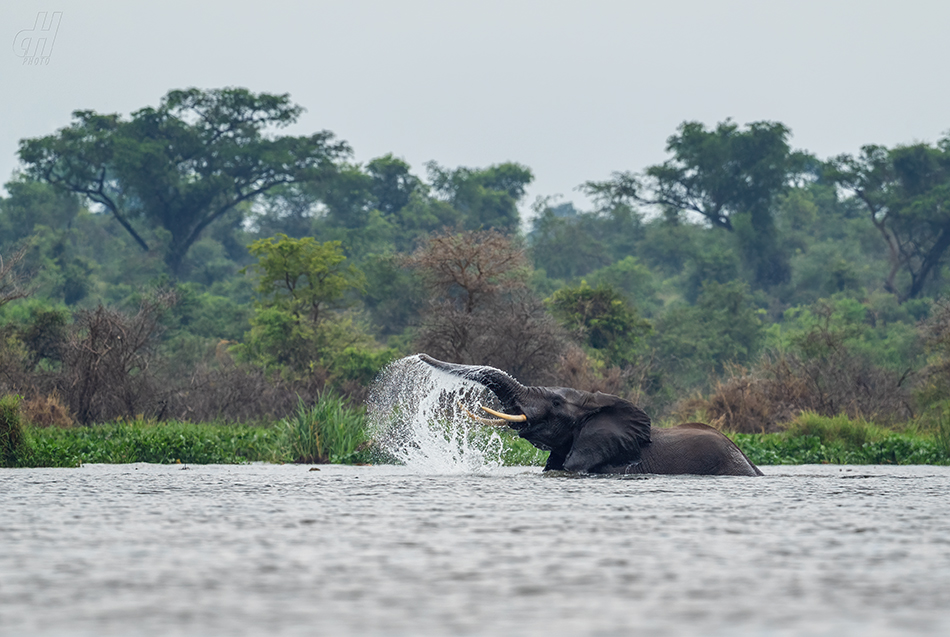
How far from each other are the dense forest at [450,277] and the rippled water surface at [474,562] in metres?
15.5

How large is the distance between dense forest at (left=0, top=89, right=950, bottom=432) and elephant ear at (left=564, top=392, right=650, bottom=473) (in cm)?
1167

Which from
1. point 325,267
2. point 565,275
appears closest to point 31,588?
point 325,267

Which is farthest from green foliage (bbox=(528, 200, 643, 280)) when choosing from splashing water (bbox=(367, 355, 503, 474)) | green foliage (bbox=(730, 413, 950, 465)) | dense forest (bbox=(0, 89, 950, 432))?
splashing water (bbox=(367, 355, 503, 474))

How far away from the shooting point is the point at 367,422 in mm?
17422

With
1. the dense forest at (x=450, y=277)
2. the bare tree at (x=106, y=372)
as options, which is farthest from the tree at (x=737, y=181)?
the bare tree at (x=106, y=372)

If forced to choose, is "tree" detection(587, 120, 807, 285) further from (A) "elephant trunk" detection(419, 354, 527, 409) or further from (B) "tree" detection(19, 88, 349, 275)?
(A) "elephant trunk" detection(419, 354, 527, 409)

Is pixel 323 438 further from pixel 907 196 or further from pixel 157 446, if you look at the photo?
pixel 907 196

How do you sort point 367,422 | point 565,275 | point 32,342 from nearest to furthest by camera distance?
point 367,422 < point 32,342 < point 565,275

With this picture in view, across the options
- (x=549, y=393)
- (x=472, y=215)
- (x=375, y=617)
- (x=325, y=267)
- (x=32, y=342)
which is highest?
(x=472, y=215)

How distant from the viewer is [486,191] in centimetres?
6975

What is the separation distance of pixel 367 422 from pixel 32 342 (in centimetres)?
1596

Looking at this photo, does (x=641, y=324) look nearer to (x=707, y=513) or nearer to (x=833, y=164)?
(x=833, y=164)

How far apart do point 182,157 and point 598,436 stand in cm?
5346

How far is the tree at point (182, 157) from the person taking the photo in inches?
2387
